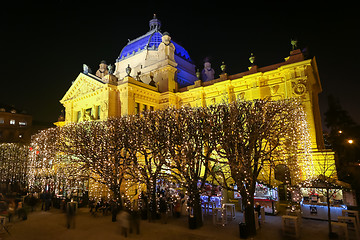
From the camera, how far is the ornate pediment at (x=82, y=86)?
2916cm

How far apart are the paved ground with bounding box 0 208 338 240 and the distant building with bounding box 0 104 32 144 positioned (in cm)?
4788

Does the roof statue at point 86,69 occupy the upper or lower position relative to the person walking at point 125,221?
upper

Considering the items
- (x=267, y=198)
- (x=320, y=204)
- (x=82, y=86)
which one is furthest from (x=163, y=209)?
(x=82, y=86)

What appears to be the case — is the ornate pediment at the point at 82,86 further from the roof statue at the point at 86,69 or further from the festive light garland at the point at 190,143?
the festive light garland at the point at 190,143

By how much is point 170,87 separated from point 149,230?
20.7 meters

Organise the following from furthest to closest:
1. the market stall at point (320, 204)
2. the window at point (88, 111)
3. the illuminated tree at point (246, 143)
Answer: the window at point (88, 111) < the market stall at point (320, 204) < the illuminated tree at point (246, 143)

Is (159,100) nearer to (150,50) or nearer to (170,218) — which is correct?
(150,50)

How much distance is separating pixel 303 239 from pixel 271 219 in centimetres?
444

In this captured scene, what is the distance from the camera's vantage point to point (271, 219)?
16.2 metres

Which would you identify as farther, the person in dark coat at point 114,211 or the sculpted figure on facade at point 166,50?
the sculpted figure on facade at point 166,50

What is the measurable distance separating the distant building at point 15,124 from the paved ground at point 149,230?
47.9 metres

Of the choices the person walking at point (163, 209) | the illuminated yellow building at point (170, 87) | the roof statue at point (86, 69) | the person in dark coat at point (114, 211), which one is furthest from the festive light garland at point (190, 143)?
the roof statue at point (86, 69)

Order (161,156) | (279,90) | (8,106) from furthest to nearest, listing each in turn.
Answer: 1. (8,106)
2. (279,90)
3. (161,156)

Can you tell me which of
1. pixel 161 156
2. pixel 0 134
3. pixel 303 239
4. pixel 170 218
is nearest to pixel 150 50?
pixel 161 156
